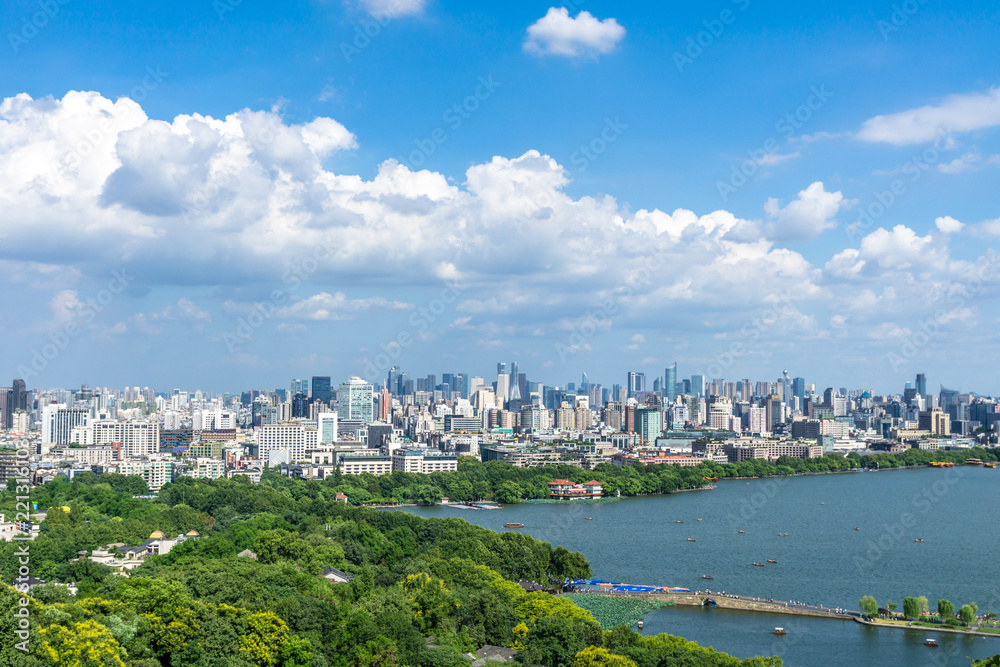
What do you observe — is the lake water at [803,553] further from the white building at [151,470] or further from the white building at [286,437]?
the white building at [286,437]

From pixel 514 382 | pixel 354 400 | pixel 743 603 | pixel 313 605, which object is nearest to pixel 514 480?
pixel 743 603

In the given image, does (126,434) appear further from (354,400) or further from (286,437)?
(354,400)

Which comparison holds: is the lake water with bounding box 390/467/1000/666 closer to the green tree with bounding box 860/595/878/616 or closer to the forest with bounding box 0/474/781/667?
the green tree with bounding box 860/595/878/616

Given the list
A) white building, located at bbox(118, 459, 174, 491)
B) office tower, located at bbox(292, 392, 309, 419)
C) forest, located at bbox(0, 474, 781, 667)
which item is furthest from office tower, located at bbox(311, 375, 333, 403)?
forest, located at bbox(0, 474, 781, 667)

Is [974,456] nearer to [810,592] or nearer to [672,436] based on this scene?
[672,436]

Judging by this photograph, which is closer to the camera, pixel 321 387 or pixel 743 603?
pixel 743 603

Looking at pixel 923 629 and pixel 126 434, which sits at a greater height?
pixel 126 434

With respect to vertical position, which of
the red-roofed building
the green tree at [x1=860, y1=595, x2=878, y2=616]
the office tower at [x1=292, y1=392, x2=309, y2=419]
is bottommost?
the red-roofed building
